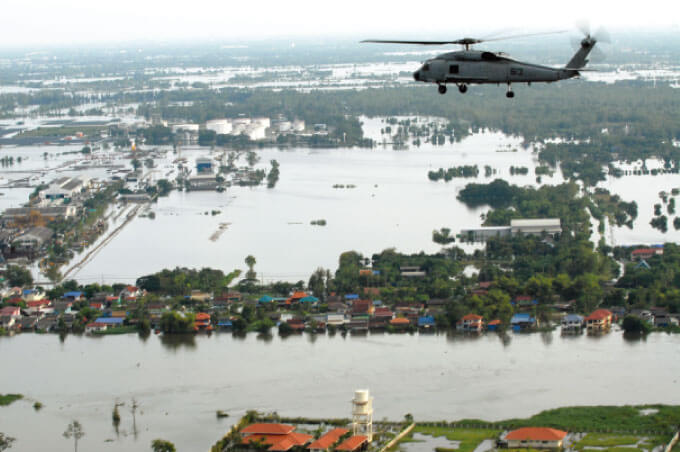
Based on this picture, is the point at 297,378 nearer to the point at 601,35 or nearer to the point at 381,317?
the point at 381,317

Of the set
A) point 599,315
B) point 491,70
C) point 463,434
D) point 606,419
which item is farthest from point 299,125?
point 491,70

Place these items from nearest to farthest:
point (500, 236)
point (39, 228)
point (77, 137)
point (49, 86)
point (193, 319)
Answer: point (193, 319) → point (500, 236) → point (39, 228) → point (77, 137) → point (49, 86)

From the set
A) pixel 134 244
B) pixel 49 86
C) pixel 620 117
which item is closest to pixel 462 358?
pixel 134 244

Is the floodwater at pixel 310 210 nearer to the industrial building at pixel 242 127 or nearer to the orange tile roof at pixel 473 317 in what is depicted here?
the industrial building at pixel 242 127

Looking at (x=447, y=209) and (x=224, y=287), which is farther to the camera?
(x=447, y=209)

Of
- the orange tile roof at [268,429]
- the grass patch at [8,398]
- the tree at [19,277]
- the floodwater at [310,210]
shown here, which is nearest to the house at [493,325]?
the floodwater at [310,210]

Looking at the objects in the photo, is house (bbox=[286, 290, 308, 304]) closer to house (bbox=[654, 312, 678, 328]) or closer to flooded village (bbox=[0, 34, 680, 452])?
flooded village (bbox=[0, 34, 680, 452])

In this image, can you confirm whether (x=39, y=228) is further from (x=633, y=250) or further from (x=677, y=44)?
(x=677, y=44)
